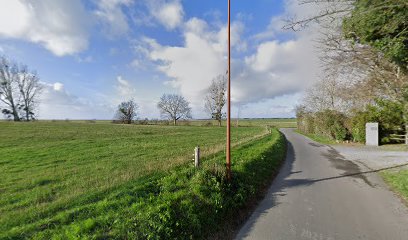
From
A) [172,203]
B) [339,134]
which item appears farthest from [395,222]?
[339,134]

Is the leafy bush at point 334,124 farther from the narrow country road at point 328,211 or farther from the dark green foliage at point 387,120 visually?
the narrow country road at point 328,211

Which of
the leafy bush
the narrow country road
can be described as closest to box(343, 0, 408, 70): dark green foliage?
the narrow country road

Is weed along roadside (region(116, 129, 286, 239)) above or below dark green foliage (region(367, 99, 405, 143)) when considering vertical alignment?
below

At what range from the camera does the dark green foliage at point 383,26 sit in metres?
5.55

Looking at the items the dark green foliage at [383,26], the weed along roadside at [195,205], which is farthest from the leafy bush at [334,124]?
the weed along roadside at [195,205]

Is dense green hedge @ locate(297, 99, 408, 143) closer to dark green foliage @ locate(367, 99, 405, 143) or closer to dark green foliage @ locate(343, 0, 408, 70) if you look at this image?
dark green foliage @ locate(367, 99, 405, 143)

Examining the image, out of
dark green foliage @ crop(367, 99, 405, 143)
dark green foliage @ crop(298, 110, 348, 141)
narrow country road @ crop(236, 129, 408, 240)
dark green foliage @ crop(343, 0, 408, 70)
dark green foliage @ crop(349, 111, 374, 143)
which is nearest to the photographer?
narrow country road @ crop(236, 129, 408, 240)

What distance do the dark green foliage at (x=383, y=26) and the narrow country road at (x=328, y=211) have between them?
4.01 metres

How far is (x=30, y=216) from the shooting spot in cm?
486

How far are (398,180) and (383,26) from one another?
5.13 m

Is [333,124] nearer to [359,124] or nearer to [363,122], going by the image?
[359,124]

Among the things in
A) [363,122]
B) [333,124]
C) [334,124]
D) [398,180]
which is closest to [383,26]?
[398,180]

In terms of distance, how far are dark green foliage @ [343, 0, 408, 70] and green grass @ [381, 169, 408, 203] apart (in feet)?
12.3

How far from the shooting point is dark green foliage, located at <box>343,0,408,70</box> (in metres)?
5.55
